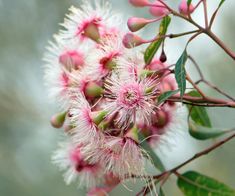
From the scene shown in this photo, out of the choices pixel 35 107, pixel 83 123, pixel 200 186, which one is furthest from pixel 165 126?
pixel 35 107

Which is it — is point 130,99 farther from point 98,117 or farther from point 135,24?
point 135,24

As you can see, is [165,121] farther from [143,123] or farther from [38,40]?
[38,40]

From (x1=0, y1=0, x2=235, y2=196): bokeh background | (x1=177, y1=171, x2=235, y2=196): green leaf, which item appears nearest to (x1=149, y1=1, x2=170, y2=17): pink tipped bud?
(x1=177, y1=171, x2=235, y2=196): green leaf

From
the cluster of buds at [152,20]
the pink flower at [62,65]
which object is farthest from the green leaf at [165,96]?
the pink flower at [62,65]

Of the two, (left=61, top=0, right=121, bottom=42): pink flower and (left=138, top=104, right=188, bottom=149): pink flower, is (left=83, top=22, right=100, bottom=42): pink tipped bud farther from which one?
(left=138, top=104, right=188, bottom=149): pink flower

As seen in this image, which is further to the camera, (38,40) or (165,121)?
(38,40)

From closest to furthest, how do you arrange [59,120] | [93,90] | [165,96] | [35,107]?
[165,96] < [93,90] < [59,120] < [35,107]

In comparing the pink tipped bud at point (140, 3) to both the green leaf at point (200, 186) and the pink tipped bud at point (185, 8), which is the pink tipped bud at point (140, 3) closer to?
the pink tipped bud at point (185, 8)

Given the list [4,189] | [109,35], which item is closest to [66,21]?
[109,35]
